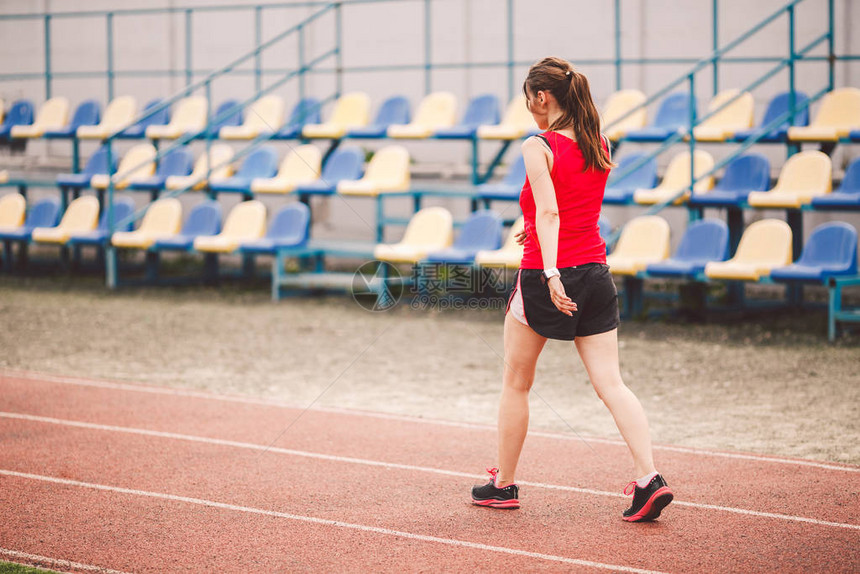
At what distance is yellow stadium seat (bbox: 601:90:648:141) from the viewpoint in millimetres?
13070

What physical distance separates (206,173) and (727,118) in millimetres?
7046

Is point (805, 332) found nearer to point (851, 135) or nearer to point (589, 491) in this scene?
point (851, 135)

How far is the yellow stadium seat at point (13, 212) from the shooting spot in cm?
1592

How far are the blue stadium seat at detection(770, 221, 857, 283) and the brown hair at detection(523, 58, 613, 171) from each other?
5.99m

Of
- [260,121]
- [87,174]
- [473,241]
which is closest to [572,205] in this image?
[473,241]

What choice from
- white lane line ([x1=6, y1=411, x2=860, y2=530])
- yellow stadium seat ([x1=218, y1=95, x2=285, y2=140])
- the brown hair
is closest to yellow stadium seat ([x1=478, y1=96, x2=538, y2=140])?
yellow stadium seat ([x1=218, y1=95, x2=285, y2=140])

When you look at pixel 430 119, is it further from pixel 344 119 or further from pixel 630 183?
pixel 630 183

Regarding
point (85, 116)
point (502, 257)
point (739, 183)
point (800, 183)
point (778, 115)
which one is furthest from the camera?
point (85, 116)

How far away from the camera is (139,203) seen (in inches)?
714

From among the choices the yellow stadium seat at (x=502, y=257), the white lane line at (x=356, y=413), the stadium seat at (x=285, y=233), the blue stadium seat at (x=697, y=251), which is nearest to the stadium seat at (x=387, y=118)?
the stadium seat at (x=285, y=233)

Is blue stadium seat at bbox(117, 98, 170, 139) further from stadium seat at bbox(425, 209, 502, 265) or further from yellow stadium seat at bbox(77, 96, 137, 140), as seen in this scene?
stadium seat at bbox(425, 209, 502, 265)

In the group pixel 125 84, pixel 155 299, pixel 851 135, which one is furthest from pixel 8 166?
pixel 851 135

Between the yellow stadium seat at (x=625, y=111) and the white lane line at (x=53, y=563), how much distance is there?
9792 millimetres

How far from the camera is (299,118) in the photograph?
1534 centimetres
